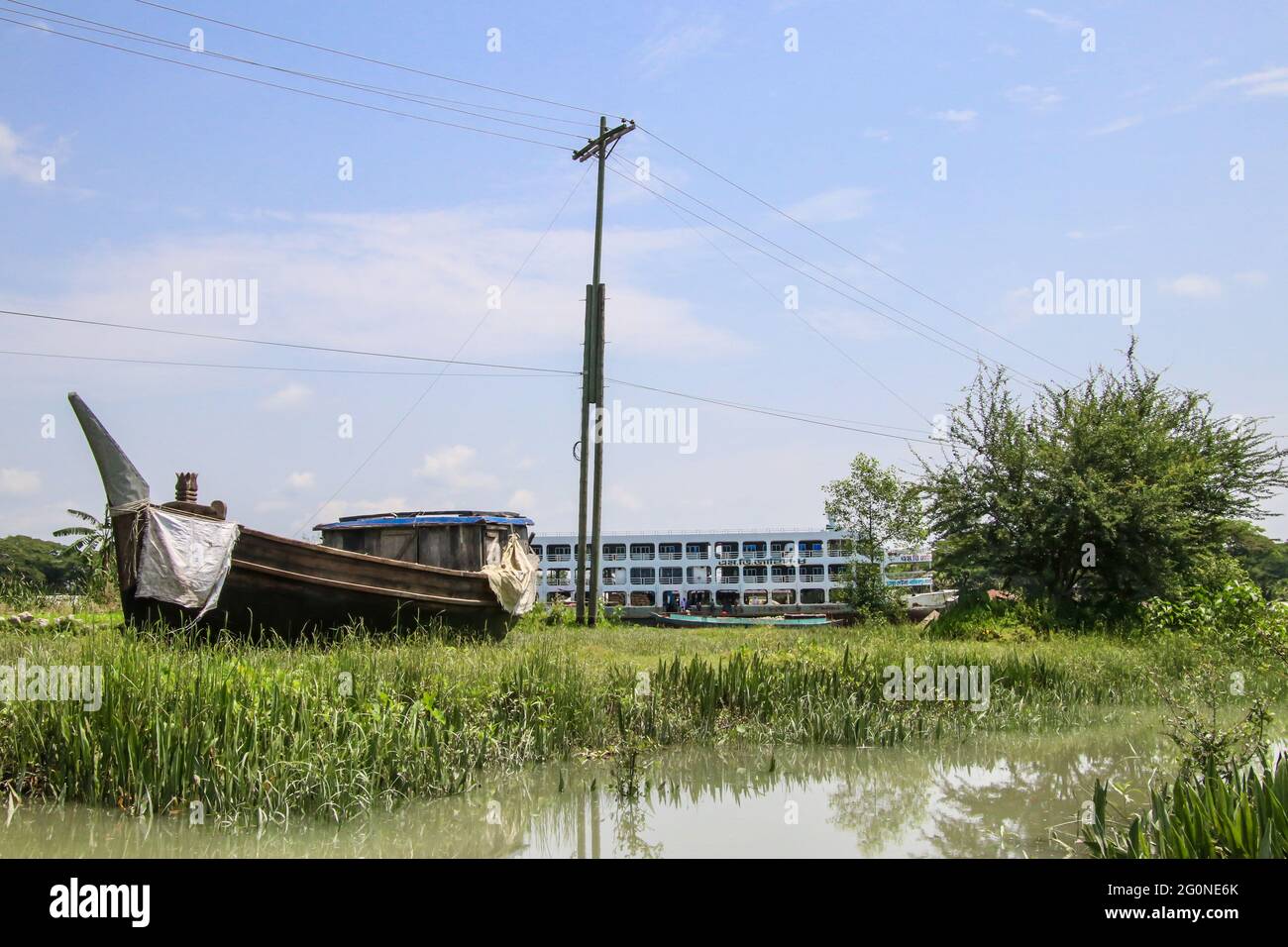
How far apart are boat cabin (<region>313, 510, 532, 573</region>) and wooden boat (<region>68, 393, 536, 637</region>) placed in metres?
0.02

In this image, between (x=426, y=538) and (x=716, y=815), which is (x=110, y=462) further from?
(x=716, y=815)

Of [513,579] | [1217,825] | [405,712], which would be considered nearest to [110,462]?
[513,579]

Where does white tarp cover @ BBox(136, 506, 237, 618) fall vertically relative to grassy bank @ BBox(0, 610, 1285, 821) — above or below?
above

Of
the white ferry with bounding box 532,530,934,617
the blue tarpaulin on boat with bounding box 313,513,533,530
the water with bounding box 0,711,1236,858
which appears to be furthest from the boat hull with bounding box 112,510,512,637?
the white ferry with bounding box 532,530,934,617

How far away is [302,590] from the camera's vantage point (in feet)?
45.5

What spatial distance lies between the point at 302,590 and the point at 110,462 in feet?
9.50

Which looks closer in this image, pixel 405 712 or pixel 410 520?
pixel 405 712

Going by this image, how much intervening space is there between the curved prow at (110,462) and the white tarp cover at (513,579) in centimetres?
551

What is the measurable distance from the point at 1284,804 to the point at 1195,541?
18.0 m

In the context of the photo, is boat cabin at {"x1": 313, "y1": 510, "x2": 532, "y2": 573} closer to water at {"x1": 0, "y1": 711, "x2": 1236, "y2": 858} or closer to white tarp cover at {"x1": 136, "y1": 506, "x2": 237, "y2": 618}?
white tarp cover at {"x1": 136, "y1": 506, "x2": 237, "y2": 618}

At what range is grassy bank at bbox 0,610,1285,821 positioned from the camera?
22.8 ft

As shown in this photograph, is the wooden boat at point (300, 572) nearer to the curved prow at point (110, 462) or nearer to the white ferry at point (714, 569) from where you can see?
the curved prow at point (110, 462)

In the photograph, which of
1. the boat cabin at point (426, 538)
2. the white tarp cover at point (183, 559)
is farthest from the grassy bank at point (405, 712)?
the boat cabin at point (426, 538)
